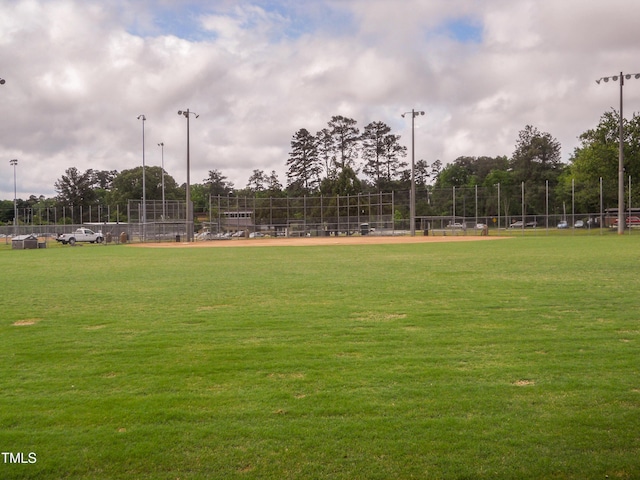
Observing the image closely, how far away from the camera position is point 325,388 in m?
5.37

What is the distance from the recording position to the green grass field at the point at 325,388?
3.89m

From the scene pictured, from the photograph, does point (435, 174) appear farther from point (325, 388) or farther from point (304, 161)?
point (325, 388)

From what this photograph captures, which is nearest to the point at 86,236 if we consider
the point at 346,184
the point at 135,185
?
the point at 346,184

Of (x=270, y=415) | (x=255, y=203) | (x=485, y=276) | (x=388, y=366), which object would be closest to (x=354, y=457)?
(x=270, y=415)

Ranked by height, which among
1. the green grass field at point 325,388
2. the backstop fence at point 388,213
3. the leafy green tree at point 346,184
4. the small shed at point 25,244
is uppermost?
the leafy green tree at point 346,184

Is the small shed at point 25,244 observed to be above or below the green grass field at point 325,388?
above

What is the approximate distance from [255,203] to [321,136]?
30802 mm

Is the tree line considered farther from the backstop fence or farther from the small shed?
the small shed

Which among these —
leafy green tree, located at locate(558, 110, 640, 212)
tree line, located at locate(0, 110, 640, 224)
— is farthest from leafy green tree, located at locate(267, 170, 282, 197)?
leafy green tree, located at locate(558, 110, 640, 212)

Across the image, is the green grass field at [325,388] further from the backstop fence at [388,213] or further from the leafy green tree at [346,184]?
the leafy green tree at [346,184]

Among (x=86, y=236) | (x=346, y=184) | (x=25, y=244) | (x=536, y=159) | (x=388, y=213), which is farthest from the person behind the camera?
(x=536, y=159)

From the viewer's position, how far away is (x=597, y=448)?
157 inches

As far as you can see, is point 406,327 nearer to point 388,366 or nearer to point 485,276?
point 388,366

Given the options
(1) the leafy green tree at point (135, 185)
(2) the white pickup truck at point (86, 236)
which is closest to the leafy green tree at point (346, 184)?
(2) the white pickup truck at point (86, 236)
